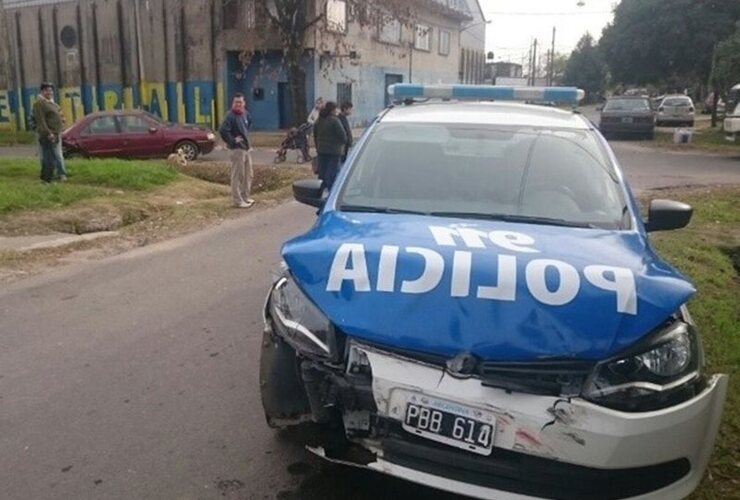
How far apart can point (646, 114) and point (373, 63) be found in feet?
45.0

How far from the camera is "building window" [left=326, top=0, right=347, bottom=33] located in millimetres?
28266

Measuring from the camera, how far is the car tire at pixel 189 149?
18328 mm

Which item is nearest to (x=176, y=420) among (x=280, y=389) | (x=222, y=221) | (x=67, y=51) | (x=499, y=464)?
(x=280, y=389)

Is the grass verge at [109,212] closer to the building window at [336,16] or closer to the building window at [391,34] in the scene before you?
the building window at [336,16]

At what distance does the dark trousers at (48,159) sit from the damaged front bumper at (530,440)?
38.0ft

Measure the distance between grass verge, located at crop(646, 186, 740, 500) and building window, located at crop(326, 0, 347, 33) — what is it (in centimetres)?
1988

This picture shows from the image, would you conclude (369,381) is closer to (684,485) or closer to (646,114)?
(684,485)

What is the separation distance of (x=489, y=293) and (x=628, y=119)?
81.1 feet

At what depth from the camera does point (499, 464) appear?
2.52 metres

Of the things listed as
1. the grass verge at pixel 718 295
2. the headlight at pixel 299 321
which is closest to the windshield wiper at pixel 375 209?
the headlight at pixel 299 321

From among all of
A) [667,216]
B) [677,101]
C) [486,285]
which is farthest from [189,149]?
[677,101]

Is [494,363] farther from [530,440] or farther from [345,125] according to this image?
[345,125]

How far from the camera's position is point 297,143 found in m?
18.2

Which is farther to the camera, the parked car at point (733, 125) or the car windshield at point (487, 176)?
the parked car at point (733, 125)
